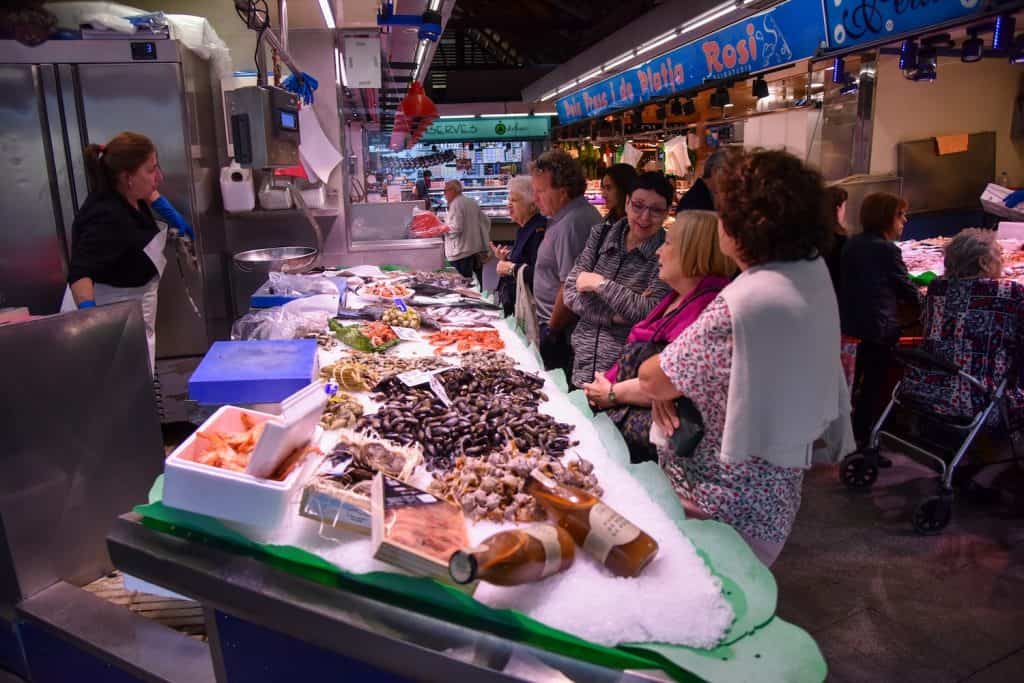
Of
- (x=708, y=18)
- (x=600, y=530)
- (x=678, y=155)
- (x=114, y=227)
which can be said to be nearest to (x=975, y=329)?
(x=600, y=530)

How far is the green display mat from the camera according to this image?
1.18 meters

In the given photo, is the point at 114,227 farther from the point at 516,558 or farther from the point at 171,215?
the point at 516,558

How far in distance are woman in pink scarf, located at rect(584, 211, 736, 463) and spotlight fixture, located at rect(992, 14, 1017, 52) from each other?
378 centimetres

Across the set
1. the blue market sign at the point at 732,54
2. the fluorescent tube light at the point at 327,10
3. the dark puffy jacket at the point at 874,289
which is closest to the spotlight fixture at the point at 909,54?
the blue market sign at the point at 732,54

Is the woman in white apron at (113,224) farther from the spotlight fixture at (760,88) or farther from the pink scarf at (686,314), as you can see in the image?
the spotlight fixture at (760,88)

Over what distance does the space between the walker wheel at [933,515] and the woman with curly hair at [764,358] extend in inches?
87.8

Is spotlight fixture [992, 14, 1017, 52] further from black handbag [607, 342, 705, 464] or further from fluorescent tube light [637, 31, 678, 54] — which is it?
black handbag [607, 342, 705, 464]

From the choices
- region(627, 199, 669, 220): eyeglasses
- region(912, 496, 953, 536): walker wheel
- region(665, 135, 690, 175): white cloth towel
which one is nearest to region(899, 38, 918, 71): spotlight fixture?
region(665, 135, 690, 175): white cloth towel

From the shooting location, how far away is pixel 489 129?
17.2 m

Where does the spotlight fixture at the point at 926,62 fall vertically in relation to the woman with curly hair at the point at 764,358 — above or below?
above

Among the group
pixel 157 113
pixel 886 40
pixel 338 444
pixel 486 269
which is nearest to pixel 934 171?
pixel 886 40

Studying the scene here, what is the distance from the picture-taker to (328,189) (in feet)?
20.4

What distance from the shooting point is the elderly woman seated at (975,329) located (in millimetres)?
3682

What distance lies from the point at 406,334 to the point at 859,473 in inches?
110
